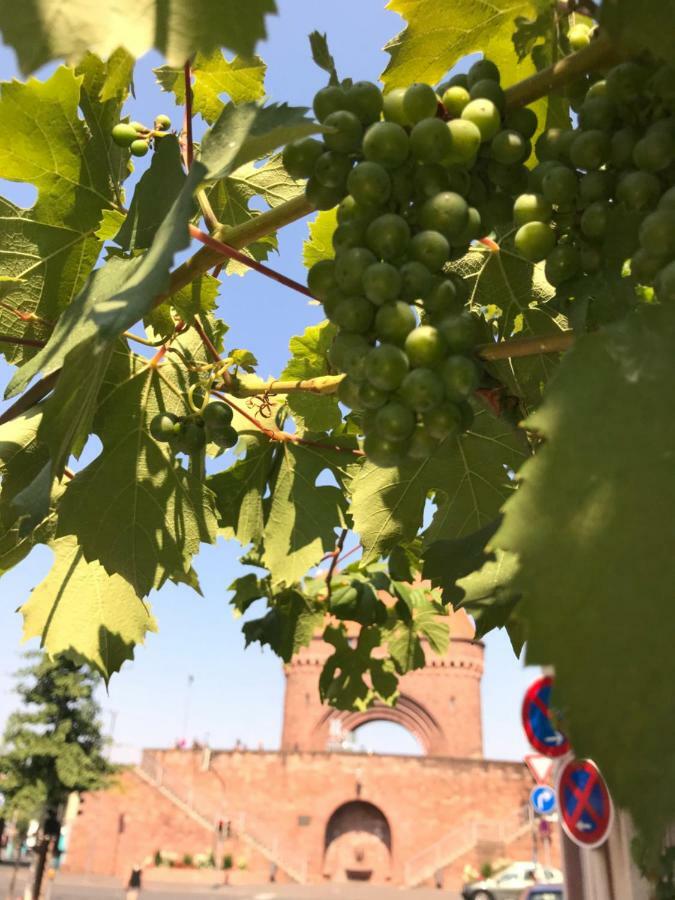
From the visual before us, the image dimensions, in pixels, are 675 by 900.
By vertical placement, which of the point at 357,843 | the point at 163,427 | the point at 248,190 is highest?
the point at 357,843

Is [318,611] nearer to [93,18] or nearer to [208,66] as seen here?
[208,66]

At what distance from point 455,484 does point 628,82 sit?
104 cm

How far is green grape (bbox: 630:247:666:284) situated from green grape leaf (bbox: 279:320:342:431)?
1243 millimetres

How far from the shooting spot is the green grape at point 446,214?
796mm

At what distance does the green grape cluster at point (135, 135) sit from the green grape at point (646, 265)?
3.20ft

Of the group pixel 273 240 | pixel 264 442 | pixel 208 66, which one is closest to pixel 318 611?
pixel 264 442

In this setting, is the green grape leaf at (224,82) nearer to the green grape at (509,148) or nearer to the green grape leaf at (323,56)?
the green grape leaf at (323,56)

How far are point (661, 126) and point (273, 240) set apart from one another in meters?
1.35

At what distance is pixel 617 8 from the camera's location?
2.48ft

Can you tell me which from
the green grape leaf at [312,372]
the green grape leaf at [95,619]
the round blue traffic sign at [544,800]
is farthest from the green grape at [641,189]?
the round blue traffic sign at [544,800]

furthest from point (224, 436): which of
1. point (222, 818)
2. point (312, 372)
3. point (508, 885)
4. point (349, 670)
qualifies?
point (222, 818)

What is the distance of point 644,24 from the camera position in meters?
0.74

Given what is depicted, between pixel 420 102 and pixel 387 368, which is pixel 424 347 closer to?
pixel 387 368

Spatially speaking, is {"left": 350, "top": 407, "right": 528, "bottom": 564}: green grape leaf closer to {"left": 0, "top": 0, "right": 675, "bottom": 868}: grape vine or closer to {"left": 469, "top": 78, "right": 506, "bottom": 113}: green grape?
{"left": 0, "top": 0, "right": 675, "bottom": 868}: grape vine
